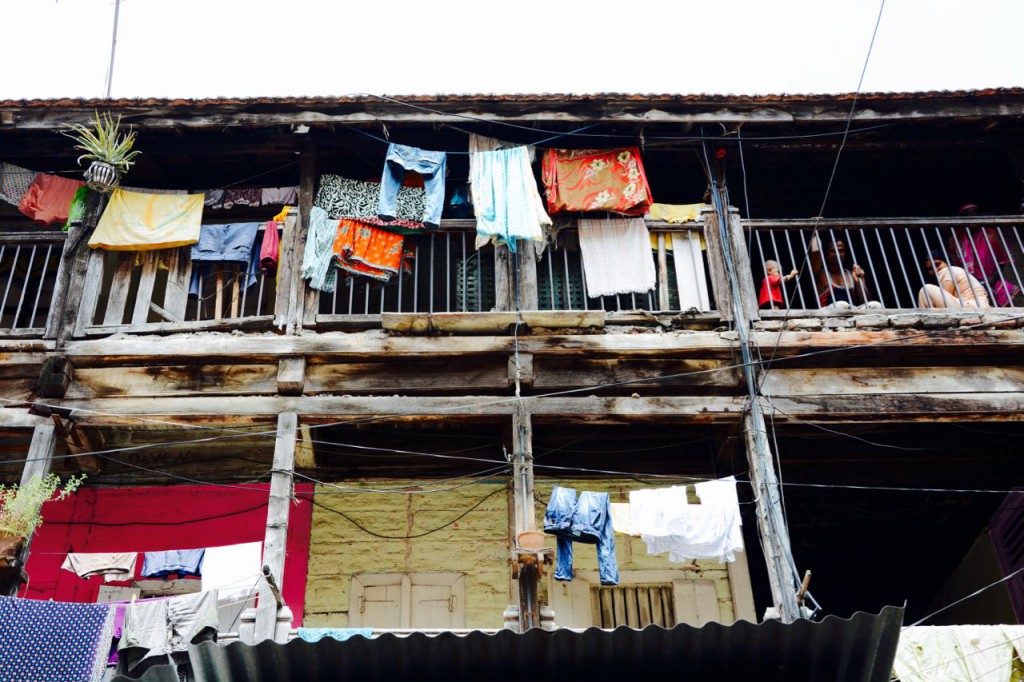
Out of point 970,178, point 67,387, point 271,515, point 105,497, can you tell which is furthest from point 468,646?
point 970,178

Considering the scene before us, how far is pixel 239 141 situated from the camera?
10141 mm

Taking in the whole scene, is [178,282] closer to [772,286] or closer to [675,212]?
[675,212]

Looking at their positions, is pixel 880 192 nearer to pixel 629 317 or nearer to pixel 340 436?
pixel 629 317

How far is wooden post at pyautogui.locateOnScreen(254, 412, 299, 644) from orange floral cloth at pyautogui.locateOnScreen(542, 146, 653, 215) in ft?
11.4

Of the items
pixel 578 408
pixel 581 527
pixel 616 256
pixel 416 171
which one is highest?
pixel 416 171

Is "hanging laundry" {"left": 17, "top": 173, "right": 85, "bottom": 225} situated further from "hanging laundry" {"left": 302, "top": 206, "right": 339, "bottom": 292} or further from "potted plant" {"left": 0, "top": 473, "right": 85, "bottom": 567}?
"potted plant" {"left": 0, "top": 473, "right": 85, "bottom": 567}

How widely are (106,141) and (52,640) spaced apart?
191 inches

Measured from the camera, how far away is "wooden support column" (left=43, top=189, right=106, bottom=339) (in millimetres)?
9062

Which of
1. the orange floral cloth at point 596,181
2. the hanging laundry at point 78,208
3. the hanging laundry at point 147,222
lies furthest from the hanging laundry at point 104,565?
the orange floral cloth at point 596,181

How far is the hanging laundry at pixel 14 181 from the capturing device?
10.1 m

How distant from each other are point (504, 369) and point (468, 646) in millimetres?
2935

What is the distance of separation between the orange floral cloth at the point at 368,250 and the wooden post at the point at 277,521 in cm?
172

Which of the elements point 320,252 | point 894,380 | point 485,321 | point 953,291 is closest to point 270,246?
point 320,252

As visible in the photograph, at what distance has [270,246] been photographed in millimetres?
9625
